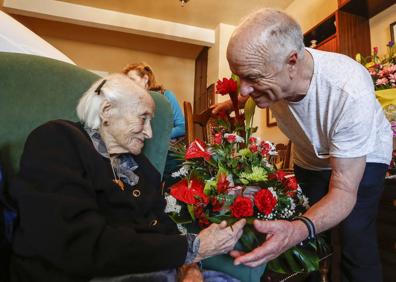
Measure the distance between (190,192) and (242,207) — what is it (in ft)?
0.53

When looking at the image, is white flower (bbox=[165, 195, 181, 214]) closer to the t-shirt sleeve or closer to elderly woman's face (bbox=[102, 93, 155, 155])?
elderly woman's face (bbox=[102, 93, 155, 155])

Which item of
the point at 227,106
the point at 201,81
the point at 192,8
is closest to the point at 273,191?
A: the point at 227,106

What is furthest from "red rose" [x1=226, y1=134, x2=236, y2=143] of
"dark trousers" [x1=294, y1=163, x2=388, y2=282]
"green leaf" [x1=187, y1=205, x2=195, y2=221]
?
"dark trousers" [x1=294, y1=163, x2=388, y2=282]

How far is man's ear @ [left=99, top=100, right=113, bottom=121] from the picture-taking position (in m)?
0.90

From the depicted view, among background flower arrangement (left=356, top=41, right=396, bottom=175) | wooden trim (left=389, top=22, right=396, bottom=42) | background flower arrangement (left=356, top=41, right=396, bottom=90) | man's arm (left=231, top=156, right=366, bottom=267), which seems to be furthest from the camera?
wooden trim (left=389, top=22, right=396, bottom=42)

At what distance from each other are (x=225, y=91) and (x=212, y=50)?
3.24 m

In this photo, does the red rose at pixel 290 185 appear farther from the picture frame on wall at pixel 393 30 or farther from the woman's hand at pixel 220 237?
the picture frame on wall at pixel 393 30

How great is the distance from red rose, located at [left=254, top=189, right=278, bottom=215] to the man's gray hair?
0.36 meters

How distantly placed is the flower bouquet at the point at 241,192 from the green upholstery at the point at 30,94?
446 millimetres

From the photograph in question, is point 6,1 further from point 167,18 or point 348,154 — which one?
point 348,154

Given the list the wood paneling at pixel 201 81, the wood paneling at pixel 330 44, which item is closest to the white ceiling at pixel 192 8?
the wood paneling at pixel 201 81

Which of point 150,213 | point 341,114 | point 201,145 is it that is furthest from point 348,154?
point 150,213

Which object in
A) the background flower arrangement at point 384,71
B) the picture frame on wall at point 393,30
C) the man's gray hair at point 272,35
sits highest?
the picture frame on wall at point 393,30

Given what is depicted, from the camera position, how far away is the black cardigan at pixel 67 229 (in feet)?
2.01
